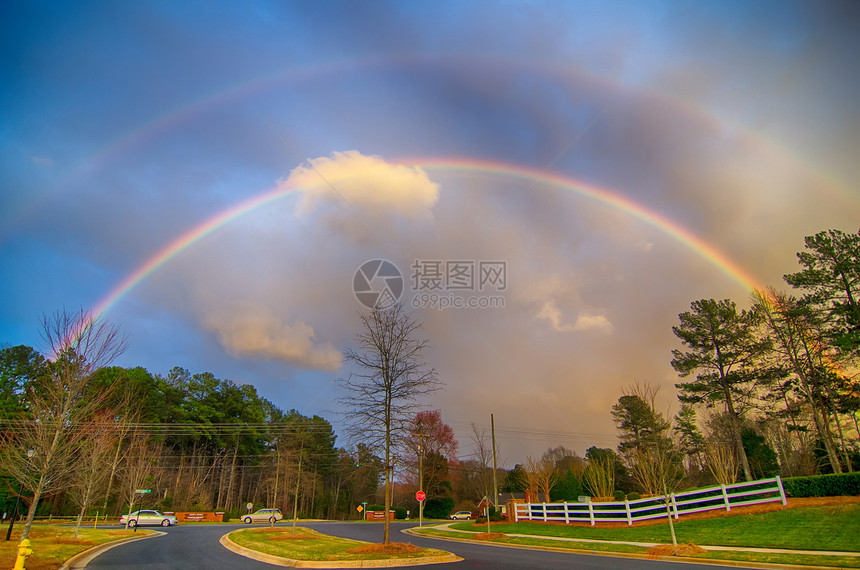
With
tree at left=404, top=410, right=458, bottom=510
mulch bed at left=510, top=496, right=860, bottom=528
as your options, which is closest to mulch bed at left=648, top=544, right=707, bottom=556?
mulch bed at left=510, top=496, right=860, bottom=528

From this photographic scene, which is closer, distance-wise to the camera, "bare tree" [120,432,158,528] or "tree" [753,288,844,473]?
"tree" [753,288,844,473]

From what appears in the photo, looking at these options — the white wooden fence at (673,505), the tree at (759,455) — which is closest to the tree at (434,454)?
the white wooden fence at (673,505)

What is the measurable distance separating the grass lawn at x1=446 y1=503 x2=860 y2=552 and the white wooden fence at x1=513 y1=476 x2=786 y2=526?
4.19ft

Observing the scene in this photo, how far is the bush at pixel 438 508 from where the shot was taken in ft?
193

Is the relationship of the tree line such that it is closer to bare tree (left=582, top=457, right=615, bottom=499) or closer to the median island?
bare tree (left=582, top=457, right=615, bottom=499)

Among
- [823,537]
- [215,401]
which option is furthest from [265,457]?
[823,537]

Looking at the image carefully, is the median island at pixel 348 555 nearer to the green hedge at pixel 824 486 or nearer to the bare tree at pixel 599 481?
the green hedge at pixel 824 486

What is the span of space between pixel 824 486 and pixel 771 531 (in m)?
→ 6.76

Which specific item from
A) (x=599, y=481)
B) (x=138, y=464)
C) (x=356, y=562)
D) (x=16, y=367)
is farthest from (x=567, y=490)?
(x=16, y=367)

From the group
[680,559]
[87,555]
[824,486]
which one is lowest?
[87,555]

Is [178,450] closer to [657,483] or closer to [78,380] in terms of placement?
[78,380]

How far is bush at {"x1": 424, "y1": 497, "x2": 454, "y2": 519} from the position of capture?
5888 cm

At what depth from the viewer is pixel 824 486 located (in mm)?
21391

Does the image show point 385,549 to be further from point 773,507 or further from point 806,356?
point 806,356
